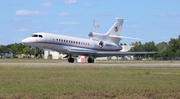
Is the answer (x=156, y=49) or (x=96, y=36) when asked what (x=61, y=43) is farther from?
(x=156, y=49)

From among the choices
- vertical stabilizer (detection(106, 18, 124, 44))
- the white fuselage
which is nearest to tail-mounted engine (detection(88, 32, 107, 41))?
vertical stabilizer (detection(106, 18, 124, 44))

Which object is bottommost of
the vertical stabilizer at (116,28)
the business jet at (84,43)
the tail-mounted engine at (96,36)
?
the business jet at (84,43)

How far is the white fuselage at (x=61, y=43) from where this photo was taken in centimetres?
5275

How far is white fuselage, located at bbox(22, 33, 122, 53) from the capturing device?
52.8 metres

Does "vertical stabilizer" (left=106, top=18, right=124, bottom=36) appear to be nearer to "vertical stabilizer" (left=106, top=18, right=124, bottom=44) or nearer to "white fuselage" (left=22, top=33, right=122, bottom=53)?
"vertical stabilizer" (left=106, top=18, right=124, bottom=44)

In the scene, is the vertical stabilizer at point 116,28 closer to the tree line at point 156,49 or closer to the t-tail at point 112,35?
the t-tail at point 112,35

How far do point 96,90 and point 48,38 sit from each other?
114 feet

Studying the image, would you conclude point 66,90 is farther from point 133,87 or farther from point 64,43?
point 64,43

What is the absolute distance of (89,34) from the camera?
204 ft

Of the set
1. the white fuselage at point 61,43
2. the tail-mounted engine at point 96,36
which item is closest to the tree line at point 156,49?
the tail-mounted engine at point 96,36

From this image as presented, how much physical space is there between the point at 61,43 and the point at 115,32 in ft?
45.9

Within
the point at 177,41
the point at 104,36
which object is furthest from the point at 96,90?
the point at 177,41

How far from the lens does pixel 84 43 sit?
58250 mm

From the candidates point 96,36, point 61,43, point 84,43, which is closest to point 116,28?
point 96,36
